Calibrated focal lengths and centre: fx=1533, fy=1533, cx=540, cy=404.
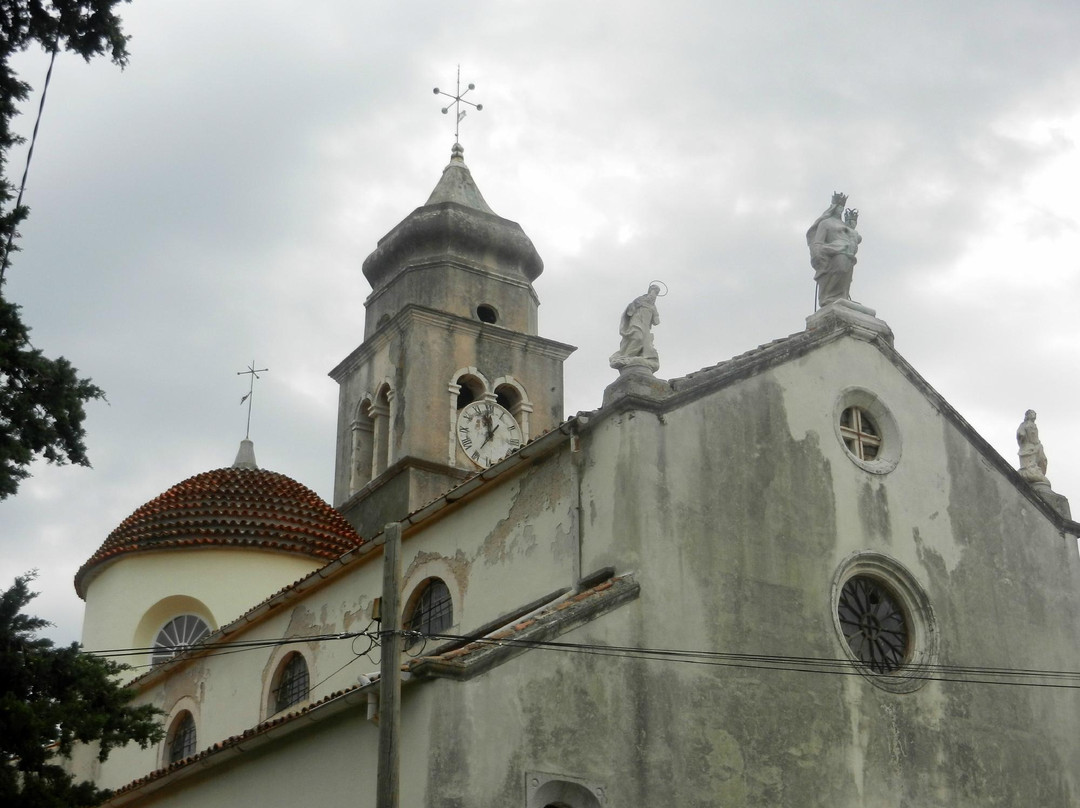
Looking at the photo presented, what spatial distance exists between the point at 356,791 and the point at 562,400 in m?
17.0

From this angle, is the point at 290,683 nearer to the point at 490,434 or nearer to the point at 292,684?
the point at 292,684

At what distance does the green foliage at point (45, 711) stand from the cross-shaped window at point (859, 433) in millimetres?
9366

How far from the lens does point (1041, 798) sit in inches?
758

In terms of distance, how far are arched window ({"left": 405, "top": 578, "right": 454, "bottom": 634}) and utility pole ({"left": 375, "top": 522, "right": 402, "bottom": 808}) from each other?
20.0 ft

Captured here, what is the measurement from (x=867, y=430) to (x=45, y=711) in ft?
35.7

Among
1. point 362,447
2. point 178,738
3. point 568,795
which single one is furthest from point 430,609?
point 362,447

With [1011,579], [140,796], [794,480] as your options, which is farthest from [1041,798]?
[140,796]

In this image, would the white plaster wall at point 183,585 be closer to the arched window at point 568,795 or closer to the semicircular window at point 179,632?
the semicircular window at point 179,632

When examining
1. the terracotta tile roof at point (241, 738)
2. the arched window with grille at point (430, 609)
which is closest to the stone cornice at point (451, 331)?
the arched window with grille at point (430, 609)

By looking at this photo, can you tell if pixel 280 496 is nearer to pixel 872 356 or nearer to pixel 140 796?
pixel 140 796

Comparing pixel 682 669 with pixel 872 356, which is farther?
pixel 872 356

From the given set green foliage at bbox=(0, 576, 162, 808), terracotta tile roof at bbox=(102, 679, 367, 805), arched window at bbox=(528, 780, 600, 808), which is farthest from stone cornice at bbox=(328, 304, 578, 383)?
arched window at bbox=(528, 780, 600, 808)

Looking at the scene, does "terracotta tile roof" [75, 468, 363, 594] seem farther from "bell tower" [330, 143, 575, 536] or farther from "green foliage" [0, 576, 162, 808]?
"green foliage" [0, 576, 162, 808]

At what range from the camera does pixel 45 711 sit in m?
15.2
